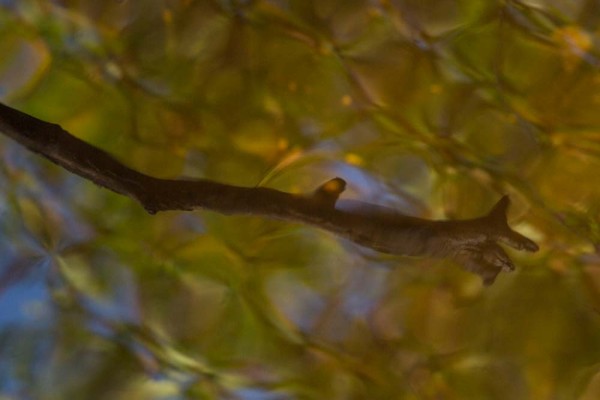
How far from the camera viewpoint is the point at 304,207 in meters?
0.48

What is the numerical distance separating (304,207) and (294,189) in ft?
0.11

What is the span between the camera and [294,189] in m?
0.51

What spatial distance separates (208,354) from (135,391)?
6 centimetres

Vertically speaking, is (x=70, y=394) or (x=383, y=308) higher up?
(x=383, y=308)

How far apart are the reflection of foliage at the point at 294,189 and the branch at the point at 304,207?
0.02m

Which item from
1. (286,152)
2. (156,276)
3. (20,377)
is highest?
(286,152)

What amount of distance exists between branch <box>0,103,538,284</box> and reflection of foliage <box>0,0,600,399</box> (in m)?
0.02

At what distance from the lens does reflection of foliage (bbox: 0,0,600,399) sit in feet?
1.63

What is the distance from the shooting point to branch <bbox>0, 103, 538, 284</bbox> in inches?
17.3

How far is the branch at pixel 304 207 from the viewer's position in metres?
0.44

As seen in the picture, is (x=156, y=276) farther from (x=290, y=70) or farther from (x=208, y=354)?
(x=290, y=70)

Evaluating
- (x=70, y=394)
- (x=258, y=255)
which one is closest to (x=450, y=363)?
(x=258, y=255)

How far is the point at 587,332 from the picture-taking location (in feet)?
1.69

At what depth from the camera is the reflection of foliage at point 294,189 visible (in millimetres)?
498
